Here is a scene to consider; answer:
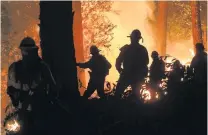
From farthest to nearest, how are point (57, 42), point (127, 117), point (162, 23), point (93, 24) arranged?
point (93, 24) < point (162, 23) < point (57, 42) < point (127, 117)

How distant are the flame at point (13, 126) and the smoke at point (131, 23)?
29.0 metres

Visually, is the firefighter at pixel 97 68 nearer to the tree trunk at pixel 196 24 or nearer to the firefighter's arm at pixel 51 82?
the firefighter's arm at pixel 51 82

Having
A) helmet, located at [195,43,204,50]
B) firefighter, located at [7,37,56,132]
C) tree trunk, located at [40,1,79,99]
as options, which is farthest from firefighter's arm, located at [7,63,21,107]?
helmet, located at [195,43,204,50]

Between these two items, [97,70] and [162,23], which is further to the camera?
[162,23]

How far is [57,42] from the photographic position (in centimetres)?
830

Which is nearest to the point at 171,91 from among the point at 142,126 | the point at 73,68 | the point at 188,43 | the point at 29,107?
the point at 142,126

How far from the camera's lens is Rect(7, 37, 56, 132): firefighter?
716 centimetres

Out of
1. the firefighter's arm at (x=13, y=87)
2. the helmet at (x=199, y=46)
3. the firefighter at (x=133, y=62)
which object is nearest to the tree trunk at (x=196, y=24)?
the helmet at (x=199, y=46)

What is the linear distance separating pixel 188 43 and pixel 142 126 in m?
35.7

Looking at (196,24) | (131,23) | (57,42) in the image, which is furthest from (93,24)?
(57,42)

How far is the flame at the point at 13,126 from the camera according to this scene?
23.6 feet

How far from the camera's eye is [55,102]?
297 inches

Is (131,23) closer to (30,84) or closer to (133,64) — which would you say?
(133,64)

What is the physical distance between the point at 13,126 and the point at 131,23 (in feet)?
112
